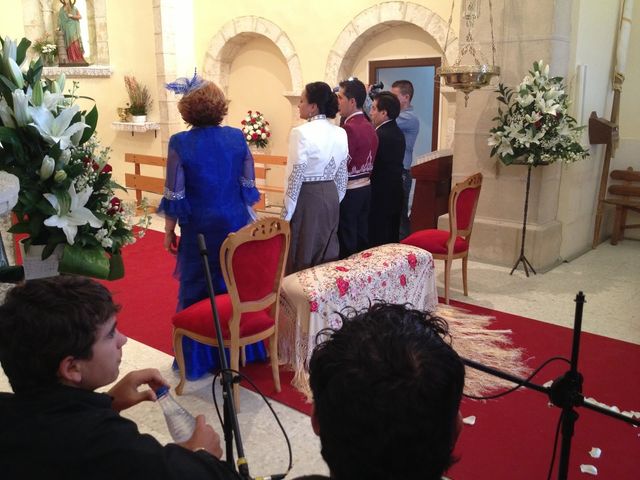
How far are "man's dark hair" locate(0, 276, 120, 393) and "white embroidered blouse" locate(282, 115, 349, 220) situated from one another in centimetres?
230

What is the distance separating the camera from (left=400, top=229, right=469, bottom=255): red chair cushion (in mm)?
4270

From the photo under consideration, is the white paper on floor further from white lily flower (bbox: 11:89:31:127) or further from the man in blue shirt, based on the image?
the man in blue shirt

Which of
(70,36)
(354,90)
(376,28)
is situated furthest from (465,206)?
(70,36)

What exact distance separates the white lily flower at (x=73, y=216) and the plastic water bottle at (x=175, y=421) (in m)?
0.54

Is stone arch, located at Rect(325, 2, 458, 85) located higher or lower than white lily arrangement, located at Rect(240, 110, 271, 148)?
higher

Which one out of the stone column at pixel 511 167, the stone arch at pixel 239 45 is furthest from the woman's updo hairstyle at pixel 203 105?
the stone arch at pixel 239 45

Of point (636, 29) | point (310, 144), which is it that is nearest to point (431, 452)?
point (310, 144)

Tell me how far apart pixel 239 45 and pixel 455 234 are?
17.7 feet

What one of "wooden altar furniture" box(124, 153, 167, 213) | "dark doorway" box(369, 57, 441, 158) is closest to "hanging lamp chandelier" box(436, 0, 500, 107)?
"dark doorway" box(369, 57, 441, 158)

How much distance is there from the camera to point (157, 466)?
1.03 m

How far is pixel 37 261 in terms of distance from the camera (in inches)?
69.2

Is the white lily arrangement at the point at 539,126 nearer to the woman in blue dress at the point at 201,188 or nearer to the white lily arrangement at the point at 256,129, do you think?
the woman in blue dress at the point at 201,188

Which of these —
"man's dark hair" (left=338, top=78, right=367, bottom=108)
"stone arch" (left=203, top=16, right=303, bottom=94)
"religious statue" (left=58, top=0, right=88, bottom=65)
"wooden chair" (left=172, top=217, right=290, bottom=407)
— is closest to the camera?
"wooden chair" (left=172, top=217, right=290, bottom=407)

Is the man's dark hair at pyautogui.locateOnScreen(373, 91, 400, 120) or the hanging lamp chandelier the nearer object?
the hanging lamp chandelier
